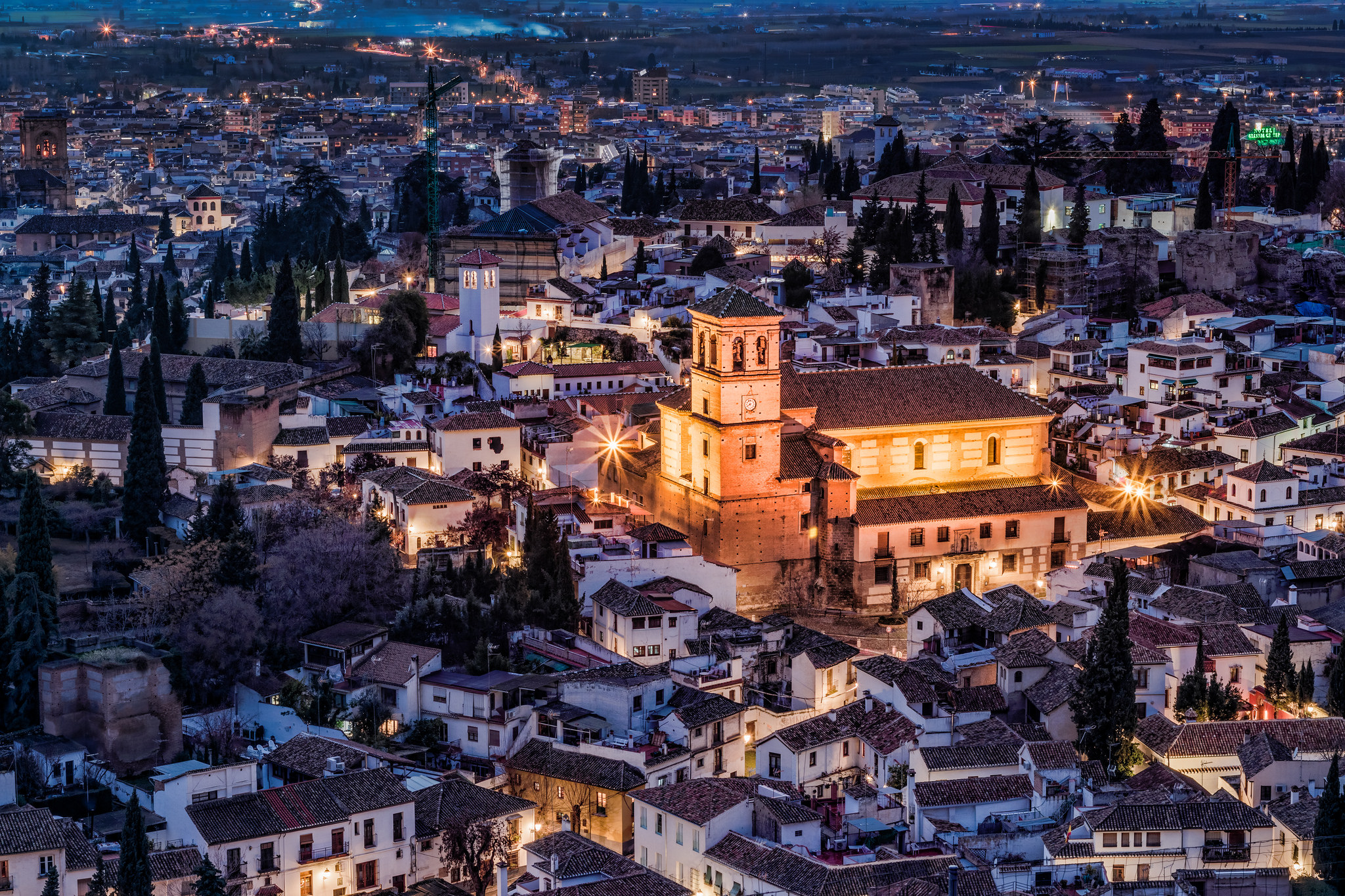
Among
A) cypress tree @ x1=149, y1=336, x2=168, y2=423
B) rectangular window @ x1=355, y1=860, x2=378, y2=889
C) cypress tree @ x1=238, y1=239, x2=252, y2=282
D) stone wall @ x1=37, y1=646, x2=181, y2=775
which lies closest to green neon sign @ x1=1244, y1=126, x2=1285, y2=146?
cypress tree @ x1=238, y1=239, x2=252, y2=282

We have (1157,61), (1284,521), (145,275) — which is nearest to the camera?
(1284,521)

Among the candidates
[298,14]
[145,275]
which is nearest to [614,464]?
[145,275]

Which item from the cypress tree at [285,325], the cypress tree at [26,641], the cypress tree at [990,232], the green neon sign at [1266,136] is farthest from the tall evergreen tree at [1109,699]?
the green neon sign at [1266,136]

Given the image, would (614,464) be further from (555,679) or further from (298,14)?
(298,14)

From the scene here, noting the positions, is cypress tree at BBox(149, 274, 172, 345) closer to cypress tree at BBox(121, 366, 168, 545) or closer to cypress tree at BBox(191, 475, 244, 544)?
cypress tree at BBox(121, 366, 168, 545)

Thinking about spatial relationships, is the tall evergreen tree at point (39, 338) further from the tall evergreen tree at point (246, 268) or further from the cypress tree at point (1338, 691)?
the cypress tree at point (1338, 691)

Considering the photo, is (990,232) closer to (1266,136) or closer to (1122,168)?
(1122,168)

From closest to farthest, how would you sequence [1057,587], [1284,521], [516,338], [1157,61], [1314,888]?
[1314,888], [1057,587], [1284,521], [516,338], [1157,61]
